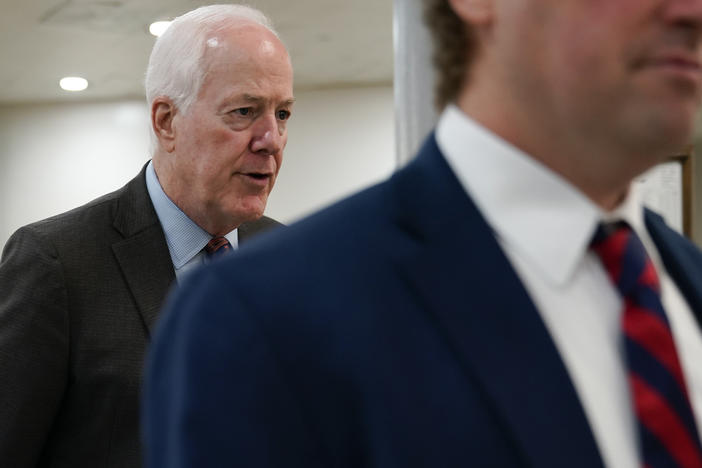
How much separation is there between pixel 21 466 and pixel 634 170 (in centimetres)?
116

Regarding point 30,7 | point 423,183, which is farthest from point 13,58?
point 423,183

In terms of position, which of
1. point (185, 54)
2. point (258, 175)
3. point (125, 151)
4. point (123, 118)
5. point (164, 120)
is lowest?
point (258, 175)

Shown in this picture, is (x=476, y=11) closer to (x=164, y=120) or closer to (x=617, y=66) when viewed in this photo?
(x=617, y=66)

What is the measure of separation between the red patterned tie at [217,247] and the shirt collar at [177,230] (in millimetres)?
17

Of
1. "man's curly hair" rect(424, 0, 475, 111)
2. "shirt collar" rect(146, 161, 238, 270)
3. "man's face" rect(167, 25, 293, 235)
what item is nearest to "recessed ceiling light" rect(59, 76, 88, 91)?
"man's face" rect(167, 25, 293, 235)

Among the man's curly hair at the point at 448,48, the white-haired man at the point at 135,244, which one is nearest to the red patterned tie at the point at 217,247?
the white-haired man at the point at 135,244

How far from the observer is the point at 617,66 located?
0.62 m

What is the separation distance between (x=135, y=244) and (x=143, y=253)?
0.02 m

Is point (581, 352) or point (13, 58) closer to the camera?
point (581, 352)

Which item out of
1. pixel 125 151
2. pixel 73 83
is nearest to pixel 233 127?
pixel 73 83

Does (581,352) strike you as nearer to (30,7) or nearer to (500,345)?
(500,345)

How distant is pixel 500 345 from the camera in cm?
57

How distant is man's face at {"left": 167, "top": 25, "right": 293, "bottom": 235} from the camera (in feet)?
5.82

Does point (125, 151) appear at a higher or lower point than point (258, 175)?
higher
